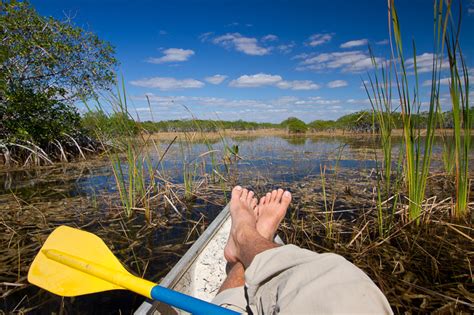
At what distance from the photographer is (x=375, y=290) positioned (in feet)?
1.83

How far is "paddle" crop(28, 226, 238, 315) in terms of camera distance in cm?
102

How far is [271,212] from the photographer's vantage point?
6.01 feet

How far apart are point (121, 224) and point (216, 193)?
125cm

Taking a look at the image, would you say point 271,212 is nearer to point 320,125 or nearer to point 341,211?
point 341,211

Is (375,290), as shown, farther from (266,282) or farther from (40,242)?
(40,242)

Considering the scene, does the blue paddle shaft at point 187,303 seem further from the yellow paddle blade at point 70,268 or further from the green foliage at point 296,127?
the green foliage at point 296,127

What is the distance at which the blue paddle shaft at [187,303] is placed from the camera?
719 millimetres

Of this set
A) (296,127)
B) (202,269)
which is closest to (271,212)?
(202,269)

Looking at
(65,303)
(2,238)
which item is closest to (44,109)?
(2,238)

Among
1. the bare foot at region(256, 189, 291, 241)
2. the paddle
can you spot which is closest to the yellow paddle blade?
the paddle

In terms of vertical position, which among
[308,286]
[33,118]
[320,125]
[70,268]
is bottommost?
[70,268]

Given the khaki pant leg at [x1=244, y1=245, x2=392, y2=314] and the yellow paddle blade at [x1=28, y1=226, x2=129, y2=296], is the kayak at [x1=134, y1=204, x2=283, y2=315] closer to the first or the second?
the yellow paddle blade at [x1=28, y1=226, x2=129, y2=296]

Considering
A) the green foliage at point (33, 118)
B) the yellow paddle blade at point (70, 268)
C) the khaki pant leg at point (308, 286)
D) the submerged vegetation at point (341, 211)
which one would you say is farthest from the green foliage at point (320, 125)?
the khaki pant leg at point (308, 286)

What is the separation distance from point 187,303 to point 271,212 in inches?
44.7
